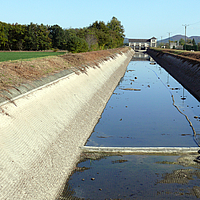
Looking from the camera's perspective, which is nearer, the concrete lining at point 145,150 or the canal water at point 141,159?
the canal water at point 141,159

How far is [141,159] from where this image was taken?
36.8 ft

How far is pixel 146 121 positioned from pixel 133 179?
25.9ft

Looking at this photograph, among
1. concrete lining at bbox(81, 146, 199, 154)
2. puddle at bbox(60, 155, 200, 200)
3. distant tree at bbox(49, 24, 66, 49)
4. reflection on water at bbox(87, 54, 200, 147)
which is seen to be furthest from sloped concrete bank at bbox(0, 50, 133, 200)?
distant tree at bbox(49, 24, 66, 49)

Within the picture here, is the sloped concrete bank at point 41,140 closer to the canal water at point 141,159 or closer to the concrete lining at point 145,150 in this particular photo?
the canal water at point 141,159

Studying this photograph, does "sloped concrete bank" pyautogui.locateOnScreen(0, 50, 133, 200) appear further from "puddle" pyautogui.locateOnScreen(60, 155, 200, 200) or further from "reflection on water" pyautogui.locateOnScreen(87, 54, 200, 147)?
"reflection on water" pyautogui.locateOnScreen(87, 54, 200, 147)

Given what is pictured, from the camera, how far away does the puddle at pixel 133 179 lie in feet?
28.0

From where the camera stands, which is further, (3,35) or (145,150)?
(3,35)

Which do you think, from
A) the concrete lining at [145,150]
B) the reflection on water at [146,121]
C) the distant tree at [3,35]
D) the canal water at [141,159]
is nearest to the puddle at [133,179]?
the canal water at [141,159]

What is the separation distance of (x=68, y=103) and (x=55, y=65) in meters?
7.35

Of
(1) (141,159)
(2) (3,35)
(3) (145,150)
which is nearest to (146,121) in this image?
(3) (145,150)

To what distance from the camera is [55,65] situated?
72.2 feet

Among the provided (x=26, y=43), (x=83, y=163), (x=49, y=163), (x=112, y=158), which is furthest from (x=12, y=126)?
(x=26, y=43)

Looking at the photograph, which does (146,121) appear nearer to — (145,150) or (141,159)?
(145,150)

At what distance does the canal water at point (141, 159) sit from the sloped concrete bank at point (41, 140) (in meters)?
0.64
